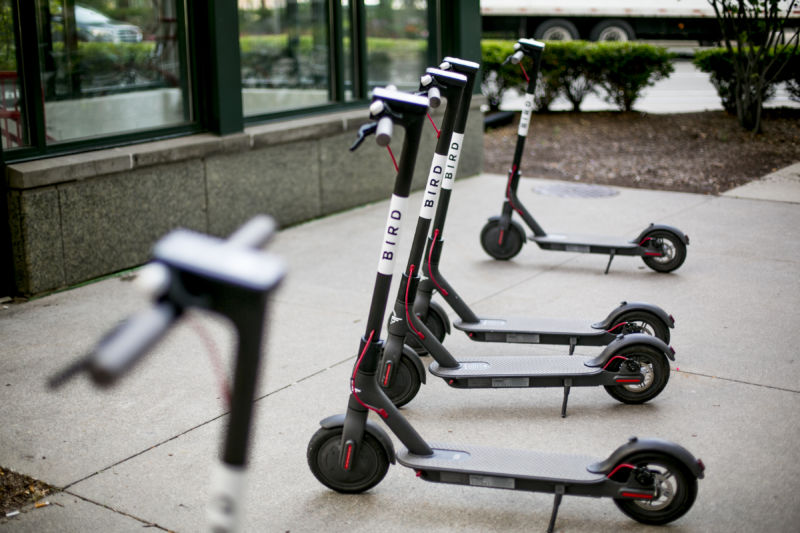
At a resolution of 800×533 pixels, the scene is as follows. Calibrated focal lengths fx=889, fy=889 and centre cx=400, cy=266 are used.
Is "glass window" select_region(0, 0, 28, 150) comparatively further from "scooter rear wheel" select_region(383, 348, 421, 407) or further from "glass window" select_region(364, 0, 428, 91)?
"glass window" select_region(364, 0, 428, 91)

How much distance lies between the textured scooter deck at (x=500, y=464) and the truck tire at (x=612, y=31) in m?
20.6

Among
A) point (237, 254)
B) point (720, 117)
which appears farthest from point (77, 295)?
point (720, 117)

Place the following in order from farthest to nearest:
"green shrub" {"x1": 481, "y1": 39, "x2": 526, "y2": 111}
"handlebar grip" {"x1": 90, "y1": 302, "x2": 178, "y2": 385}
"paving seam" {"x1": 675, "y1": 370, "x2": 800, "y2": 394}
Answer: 1. "green shrub" {"x1": 481, "y1": 39, "x2": 526, "y2": 111}
2. "paving seam" {"x1": 675, "y1": 370, "x2": 800, "y2": 394}
3. "handlebar grip" {"x1": 90, "y1": 302, "x2": 178, "y2": 385}

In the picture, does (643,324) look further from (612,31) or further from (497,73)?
(612,31)

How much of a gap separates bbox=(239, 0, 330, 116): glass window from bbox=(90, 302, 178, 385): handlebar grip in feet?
23.5

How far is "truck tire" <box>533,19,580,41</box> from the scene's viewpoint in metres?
22.9

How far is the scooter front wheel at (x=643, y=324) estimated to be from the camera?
479 centimetres

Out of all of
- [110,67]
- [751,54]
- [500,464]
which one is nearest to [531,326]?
[500,464]

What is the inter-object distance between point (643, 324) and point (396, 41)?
578 cm

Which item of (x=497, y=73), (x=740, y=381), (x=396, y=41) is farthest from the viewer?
(x=497, y=73)

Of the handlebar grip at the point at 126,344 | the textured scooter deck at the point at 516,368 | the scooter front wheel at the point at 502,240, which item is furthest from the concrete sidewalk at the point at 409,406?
the handlebar grip at the point at 126,344

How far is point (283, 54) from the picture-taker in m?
8.65

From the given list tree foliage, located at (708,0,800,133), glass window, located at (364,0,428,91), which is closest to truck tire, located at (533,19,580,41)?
tree foliage, located at (708,0,800,133)

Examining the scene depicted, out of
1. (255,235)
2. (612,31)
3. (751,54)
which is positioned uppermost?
(612,31)
